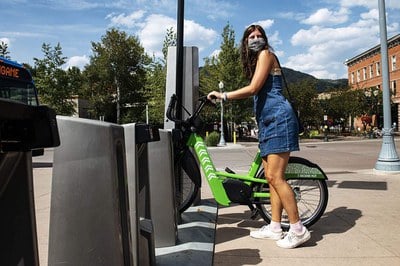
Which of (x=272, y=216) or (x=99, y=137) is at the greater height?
(x=99, y=137)

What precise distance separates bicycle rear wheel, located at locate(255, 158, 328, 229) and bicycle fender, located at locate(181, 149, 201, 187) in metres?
0.69

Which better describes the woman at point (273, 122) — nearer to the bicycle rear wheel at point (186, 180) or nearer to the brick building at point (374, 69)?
the bicycle rear wheel at point (186, 180)

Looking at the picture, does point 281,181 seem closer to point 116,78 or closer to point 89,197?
point 89,197

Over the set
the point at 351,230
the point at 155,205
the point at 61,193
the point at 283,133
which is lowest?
the point at 351,230

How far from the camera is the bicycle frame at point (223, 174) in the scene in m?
4.56

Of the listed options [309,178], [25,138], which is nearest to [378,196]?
[309,178]

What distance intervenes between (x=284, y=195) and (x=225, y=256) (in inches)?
31.8

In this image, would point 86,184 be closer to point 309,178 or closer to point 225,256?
point 225,256

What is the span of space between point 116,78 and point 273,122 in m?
52.3

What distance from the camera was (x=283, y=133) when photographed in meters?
4.05

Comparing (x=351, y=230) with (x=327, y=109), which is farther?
(x=327, y=109)

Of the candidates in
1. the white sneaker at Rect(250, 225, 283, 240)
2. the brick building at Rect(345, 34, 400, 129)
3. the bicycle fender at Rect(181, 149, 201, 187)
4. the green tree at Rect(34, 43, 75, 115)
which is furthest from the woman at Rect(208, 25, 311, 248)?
the brick building at Rect(345, 34, 400, 129)

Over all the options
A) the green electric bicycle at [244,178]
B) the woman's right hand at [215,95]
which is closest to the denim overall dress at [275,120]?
the woman's right hand at [215,95]

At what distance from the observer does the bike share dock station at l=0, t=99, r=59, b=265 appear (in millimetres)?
1530
